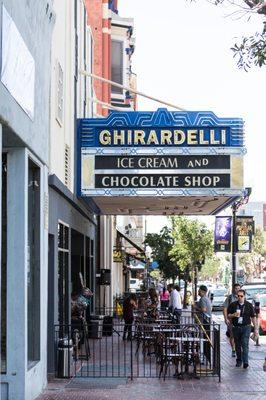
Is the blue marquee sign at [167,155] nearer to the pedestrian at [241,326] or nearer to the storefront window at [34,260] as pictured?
the pedestrian at [241,326]

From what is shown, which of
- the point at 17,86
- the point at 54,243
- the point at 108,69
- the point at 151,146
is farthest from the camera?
the point at 108,69

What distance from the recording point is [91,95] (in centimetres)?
2392

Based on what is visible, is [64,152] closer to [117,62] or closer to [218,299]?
[117,62]

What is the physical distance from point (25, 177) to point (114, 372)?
5.65 m

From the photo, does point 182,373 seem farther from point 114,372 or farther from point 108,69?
point 108,69

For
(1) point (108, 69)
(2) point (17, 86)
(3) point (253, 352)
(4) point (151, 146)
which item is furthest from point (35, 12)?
(1) point (108, 69)

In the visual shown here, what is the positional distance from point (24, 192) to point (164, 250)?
171 feet

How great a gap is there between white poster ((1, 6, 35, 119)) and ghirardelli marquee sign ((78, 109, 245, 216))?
6.59 m

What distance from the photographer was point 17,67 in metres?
9.78

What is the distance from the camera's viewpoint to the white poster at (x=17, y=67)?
352 inches

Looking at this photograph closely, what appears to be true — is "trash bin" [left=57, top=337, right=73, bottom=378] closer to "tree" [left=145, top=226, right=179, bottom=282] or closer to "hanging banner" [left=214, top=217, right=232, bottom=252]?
"hanging banner" [left=214, top=217, right=232, bottom=252]

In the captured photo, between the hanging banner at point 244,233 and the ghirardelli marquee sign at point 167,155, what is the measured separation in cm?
1068

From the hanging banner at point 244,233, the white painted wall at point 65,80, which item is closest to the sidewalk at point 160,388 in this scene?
the white painted wall at point 65,80

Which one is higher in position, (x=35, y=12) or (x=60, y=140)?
(x=35, y=12)
